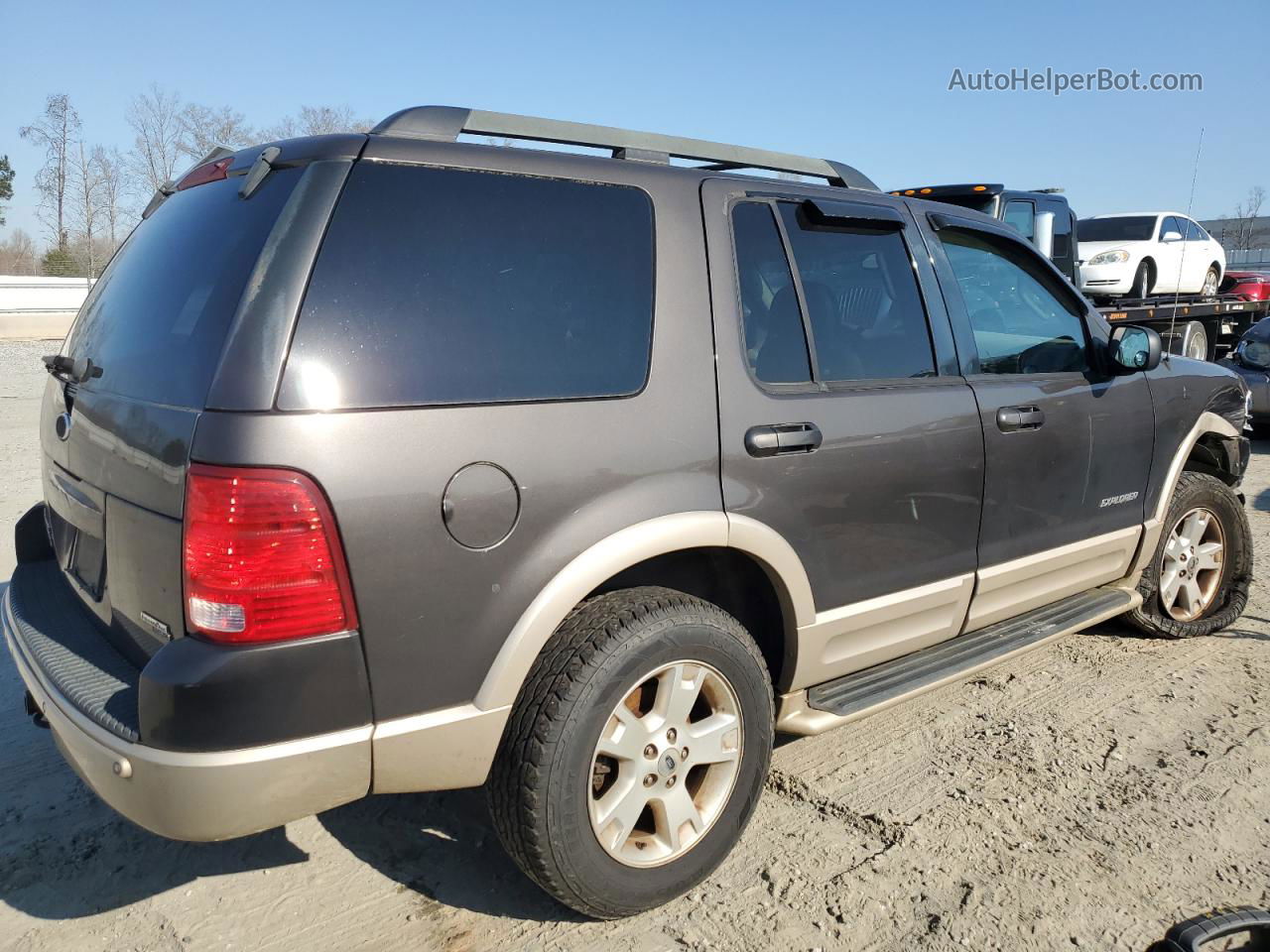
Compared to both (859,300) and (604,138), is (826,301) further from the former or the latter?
(604,138)

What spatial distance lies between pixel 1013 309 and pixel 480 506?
2.54 meters

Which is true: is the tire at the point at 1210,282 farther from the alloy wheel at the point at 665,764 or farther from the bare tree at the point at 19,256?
the bare tree at the point at 19,256

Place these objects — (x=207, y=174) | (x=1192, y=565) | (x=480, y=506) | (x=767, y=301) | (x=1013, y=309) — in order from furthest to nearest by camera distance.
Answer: (x=1192, y=565), (x=1013, y=309), (x=767, y=301), (x=207, y=174), (x=480, y=506)

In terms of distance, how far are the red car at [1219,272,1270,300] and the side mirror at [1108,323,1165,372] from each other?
13410 mm

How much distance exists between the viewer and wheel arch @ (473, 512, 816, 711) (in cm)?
221

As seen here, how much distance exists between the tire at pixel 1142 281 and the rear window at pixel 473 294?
13717 millimetres

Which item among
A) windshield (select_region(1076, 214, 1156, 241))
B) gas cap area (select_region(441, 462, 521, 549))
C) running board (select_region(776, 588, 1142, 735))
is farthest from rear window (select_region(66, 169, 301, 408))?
windshield (select_region(1076, 214, 1156, 241))

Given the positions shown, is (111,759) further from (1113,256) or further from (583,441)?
(1113,256)

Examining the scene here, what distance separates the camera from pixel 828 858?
277 cm

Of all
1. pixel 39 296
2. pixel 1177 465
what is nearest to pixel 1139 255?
pixel 1177 465

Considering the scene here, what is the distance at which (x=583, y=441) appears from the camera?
2301 mm

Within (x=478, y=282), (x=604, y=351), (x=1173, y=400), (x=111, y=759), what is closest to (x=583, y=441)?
(x=604, y=351)

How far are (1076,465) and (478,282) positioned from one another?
8.22 ft

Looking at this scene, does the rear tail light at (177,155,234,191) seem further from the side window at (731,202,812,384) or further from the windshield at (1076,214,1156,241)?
the windshield at (1076,214,1156,241)
